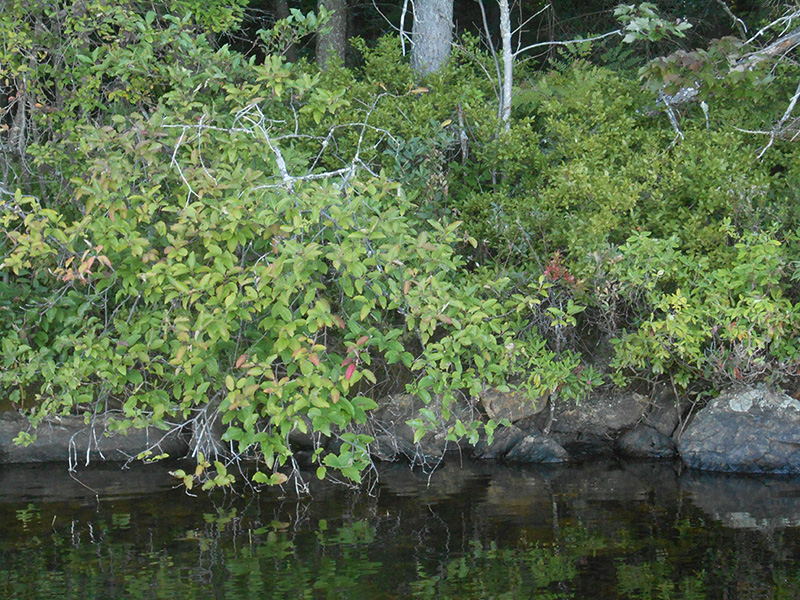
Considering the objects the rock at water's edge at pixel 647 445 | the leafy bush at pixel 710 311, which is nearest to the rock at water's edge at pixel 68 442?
the rock at water's edge at pixel 647 445

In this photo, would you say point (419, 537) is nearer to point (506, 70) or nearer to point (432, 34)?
point (506, 70)

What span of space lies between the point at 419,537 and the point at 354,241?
6.43 ft

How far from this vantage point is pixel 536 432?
23.9 feet

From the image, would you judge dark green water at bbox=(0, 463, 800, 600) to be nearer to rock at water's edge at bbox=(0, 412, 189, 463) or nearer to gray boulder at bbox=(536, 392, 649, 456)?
rock at water's edge at bbox=(0, 412, 189, 463)

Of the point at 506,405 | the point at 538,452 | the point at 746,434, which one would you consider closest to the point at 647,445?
the point at 746,434

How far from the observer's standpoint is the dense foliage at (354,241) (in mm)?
5344

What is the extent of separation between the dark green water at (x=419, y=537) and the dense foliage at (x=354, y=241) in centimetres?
47

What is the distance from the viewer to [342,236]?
592 centimetres

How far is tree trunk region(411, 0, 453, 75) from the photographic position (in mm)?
9844

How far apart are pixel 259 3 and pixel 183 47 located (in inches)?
288

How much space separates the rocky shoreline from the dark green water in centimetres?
36

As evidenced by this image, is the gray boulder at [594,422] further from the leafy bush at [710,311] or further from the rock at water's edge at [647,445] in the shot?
the leafy bush at [710,311]

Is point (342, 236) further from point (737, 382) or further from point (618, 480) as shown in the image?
point (737, 382)

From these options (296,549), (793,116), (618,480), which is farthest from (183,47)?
(793,116)
